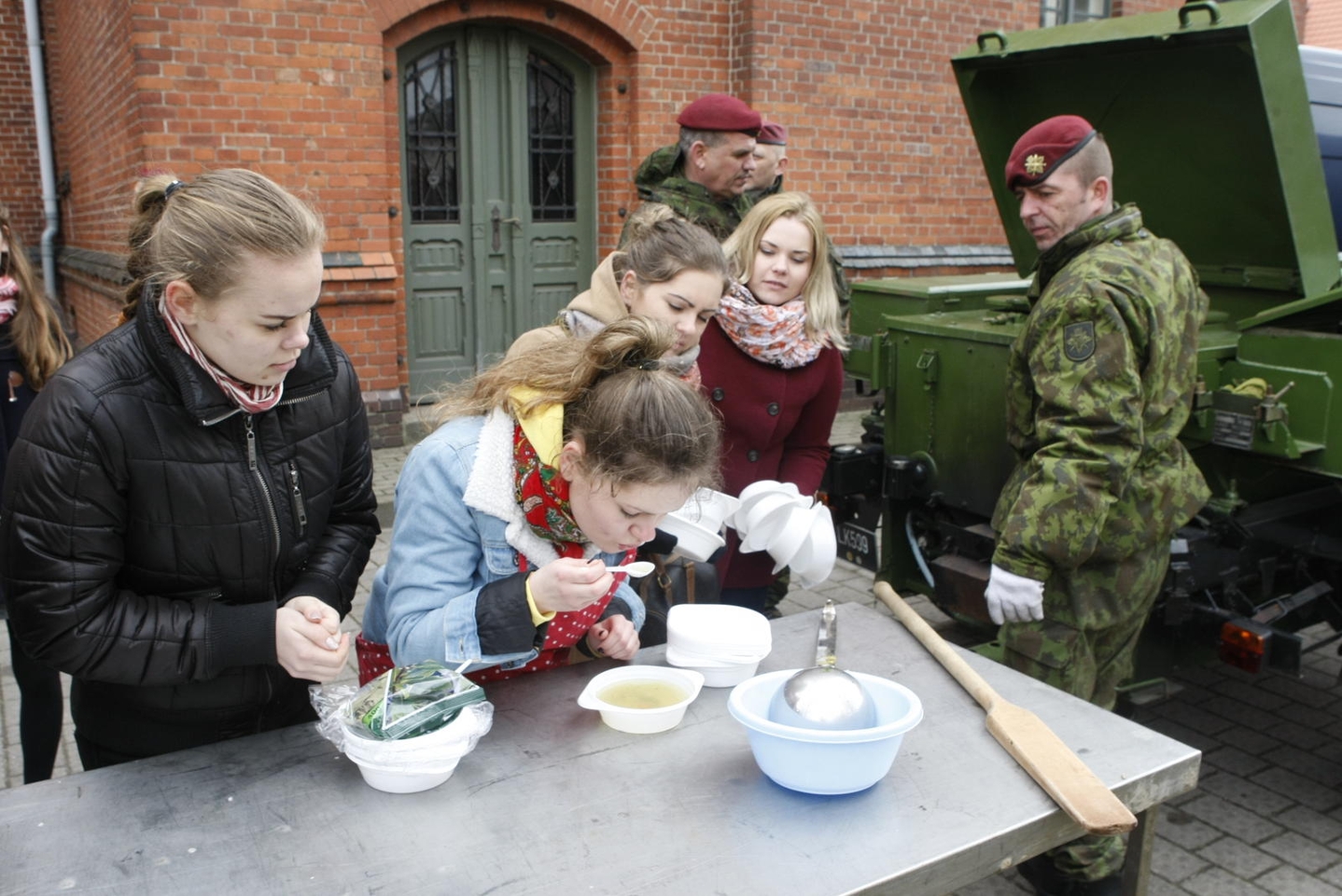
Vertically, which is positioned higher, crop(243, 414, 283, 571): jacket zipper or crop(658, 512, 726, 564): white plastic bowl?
crop(243, 414, 283, 571): jacket zipper

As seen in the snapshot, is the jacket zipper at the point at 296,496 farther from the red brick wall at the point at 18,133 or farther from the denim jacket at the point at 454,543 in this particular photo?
the red brick wall at the point at 18,133

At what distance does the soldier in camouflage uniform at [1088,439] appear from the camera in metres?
2.73

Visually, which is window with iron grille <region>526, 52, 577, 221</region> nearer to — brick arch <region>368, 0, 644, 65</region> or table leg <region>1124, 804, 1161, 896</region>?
brick arch <region>368, 0, 644, 65</region>

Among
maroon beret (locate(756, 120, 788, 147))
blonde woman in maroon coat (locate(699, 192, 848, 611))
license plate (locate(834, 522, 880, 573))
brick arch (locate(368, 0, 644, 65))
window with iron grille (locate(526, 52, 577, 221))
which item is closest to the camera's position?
blonde woman in maroon coat (locate(699, 192, 848, 611))

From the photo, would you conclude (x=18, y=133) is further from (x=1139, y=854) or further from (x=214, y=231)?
(x=1139, y=854)

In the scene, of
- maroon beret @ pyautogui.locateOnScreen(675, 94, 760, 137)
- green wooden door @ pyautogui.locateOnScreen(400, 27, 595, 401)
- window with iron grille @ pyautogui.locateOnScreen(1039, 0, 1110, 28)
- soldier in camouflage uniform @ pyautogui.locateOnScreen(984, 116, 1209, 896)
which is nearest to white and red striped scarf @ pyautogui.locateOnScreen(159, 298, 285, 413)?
soldier in camouflage uniform @ pyautogui.locateOnScreen(984, 116, 1209, 896)

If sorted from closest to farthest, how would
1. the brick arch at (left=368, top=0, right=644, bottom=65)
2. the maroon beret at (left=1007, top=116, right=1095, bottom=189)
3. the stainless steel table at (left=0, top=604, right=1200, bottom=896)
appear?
the stainless steel table at (left=0, top=604, right=1200, bottom=896), the maroon beret at (left=1007, top=116, right=1095, bottom=189), the brick arch at (left=368, top=0, right=644, bottom=65)

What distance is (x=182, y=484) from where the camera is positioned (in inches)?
71.9

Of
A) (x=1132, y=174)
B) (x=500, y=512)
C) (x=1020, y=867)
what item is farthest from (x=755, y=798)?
(x=1132, y=174)

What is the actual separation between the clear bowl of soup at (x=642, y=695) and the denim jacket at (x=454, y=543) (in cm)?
14

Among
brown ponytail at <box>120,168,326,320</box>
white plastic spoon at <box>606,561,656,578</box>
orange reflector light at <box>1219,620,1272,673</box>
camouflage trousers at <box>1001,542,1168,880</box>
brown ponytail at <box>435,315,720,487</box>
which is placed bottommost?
orange reflector light at <box>1219,620,1272,673</box>

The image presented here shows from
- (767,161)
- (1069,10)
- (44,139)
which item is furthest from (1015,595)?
(44,139)

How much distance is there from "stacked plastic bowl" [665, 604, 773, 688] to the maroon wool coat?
1.06 metres

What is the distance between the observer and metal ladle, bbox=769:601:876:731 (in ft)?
5.68
